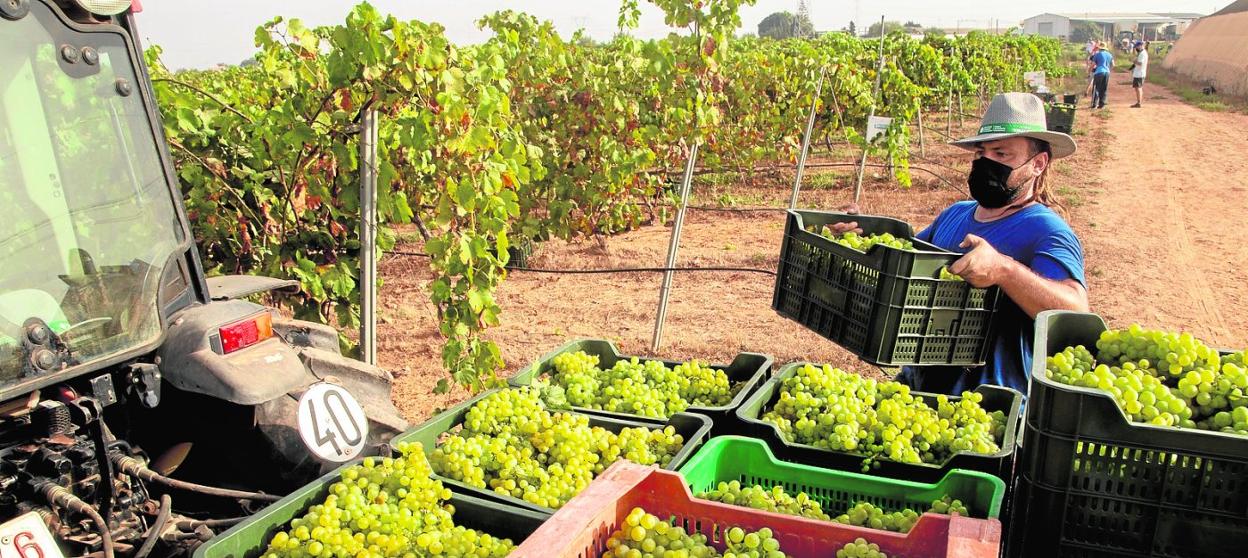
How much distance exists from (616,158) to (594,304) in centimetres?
143

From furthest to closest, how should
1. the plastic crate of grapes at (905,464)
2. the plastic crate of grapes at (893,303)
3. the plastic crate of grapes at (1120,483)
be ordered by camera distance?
the plastic crate of grapes at (893,303) < the plastic crate of grapes at (905,464) < the plastic crate of grapes at (1120,483)

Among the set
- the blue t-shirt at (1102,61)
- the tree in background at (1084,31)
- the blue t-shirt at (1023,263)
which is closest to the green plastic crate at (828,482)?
the blue t-shirt at (1023,263)

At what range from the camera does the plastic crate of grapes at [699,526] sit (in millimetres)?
1531

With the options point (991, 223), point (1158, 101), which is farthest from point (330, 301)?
point (1158, 101)

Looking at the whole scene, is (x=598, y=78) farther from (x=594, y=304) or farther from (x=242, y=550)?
(x=242, y=550)

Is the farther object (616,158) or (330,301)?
(616,158)

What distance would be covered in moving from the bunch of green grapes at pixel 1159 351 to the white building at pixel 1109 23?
114 m

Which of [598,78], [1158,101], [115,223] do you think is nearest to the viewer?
[115,223]

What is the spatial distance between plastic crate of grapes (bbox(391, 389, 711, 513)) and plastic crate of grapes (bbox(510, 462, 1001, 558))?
1.76ft

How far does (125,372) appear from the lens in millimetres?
2613

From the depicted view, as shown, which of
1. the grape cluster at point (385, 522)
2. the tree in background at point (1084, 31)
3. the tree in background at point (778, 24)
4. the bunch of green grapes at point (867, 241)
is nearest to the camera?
the grape cluster at point (385, 522)

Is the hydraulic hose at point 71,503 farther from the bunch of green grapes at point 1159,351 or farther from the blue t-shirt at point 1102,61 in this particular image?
the blue t-shirt at point 1102,61

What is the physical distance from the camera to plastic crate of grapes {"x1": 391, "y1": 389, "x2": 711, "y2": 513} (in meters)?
2.39

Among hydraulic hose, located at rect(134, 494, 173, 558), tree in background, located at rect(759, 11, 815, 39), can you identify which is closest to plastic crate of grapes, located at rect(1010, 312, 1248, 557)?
hydraulic hose, located at rect(134, 494, 173, 558)
